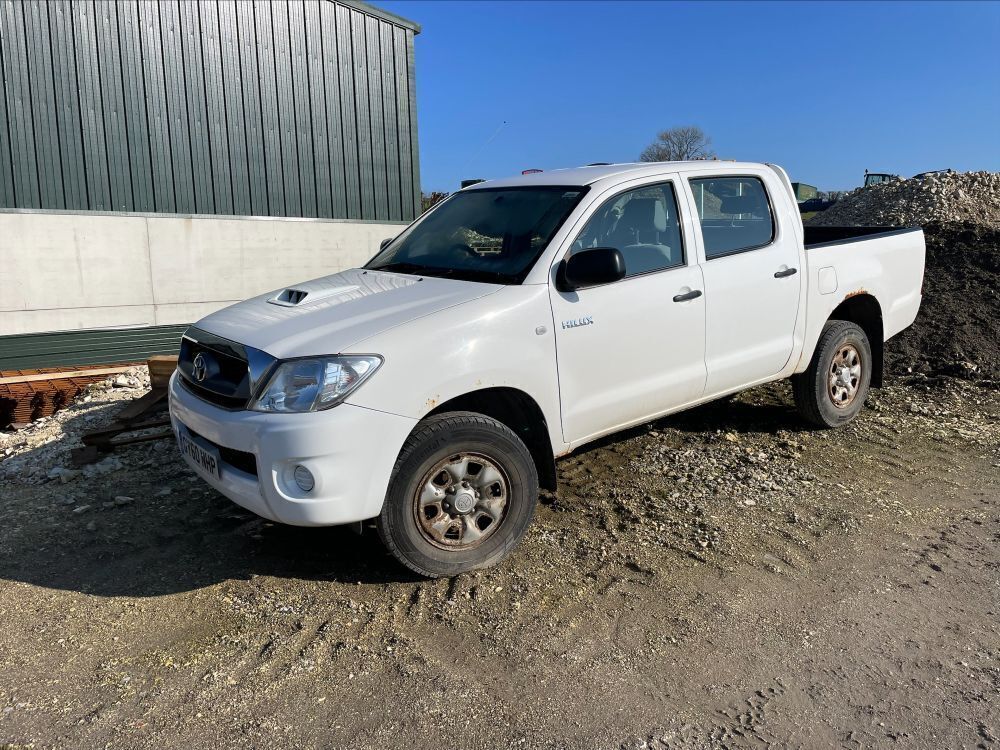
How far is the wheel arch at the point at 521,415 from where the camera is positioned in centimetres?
381

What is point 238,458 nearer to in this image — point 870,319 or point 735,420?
point 735,420

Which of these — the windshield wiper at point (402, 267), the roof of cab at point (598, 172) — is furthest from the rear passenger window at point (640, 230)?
the windshield wiper at point (402, 267)

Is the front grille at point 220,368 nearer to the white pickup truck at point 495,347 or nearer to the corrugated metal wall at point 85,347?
the white pickup truck at point 495,347

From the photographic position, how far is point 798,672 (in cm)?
302

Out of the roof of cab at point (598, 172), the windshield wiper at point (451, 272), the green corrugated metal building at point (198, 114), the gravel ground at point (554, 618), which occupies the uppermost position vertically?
the green corrugated metal building at point (198, 114)

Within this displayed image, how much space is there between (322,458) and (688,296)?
2.37 m

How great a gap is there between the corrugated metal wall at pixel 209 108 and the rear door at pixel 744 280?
7.20 m

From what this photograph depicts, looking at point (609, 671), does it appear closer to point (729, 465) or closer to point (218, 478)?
point (218, 478)

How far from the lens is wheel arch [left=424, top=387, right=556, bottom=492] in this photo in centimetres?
381

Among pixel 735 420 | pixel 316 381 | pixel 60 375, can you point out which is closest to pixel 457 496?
pixel 316 381

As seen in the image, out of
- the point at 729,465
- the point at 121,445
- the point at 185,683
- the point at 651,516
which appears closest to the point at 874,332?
the point at 729,465

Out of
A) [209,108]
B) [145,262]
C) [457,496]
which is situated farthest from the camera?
[209,108]

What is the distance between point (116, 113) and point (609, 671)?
29.5 ft

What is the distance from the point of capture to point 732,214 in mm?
4977
